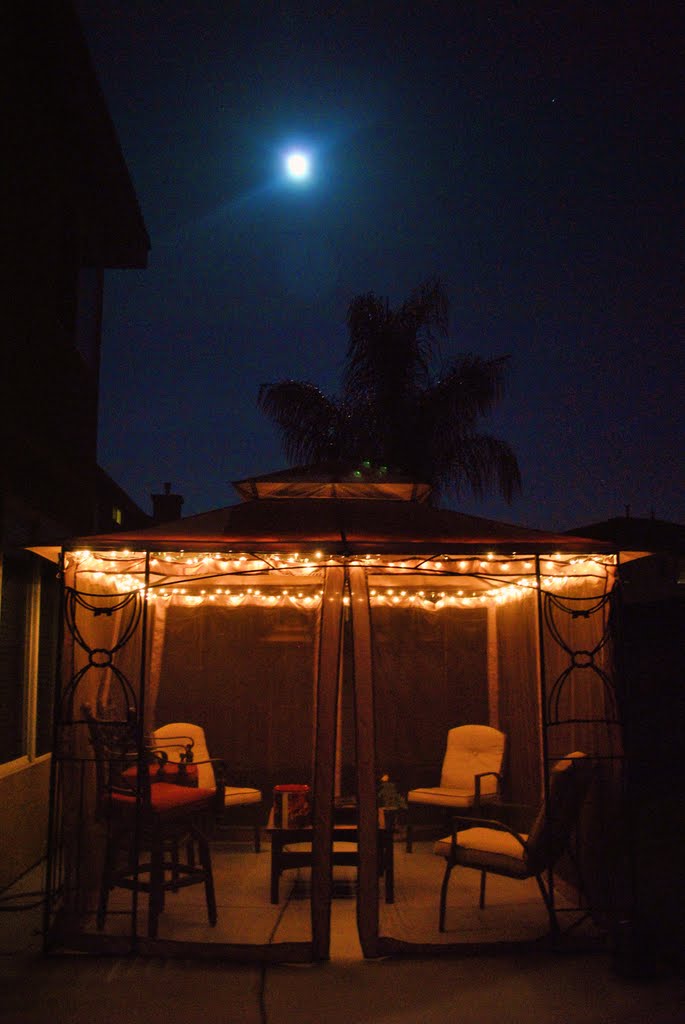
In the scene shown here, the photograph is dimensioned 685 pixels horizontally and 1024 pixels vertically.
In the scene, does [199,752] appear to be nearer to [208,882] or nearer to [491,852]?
[208,882]

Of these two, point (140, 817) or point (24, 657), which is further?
point (24, 657)

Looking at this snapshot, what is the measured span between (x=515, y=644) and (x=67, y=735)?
339 cm

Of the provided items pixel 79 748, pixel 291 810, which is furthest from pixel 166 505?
pixel 79 748

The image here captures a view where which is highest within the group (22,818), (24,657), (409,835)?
(24,657)

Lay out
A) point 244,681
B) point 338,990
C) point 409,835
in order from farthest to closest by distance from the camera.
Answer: point 244,681, point 409,835, point 338,990

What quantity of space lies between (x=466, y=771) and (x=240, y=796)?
1.76 meters

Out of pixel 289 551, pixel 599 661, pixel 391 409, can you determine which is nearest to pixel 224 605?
pixel 289 551

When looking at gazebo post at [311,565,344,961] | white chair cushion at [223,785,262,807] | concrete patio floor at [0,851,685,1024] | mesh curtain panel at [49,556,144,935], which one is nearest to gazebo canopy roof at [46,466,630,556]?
gazebo post at [311,565,344,961]

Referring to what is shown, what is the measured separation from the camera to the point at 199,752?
6.89 metres

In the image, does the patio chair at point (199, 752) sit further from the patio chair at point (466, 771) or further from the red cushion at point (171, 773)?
the patio chair at point (466, 771)

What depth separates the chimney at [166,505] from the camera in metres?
22.9

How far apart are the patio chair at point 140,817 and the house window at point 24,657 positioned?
115 centimetres

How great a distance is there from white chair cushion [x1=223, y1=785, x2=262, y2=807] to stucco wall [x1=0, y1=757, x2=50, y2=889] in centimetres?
140

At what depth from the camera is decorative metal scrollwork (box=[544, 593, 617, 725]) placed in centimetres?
509
